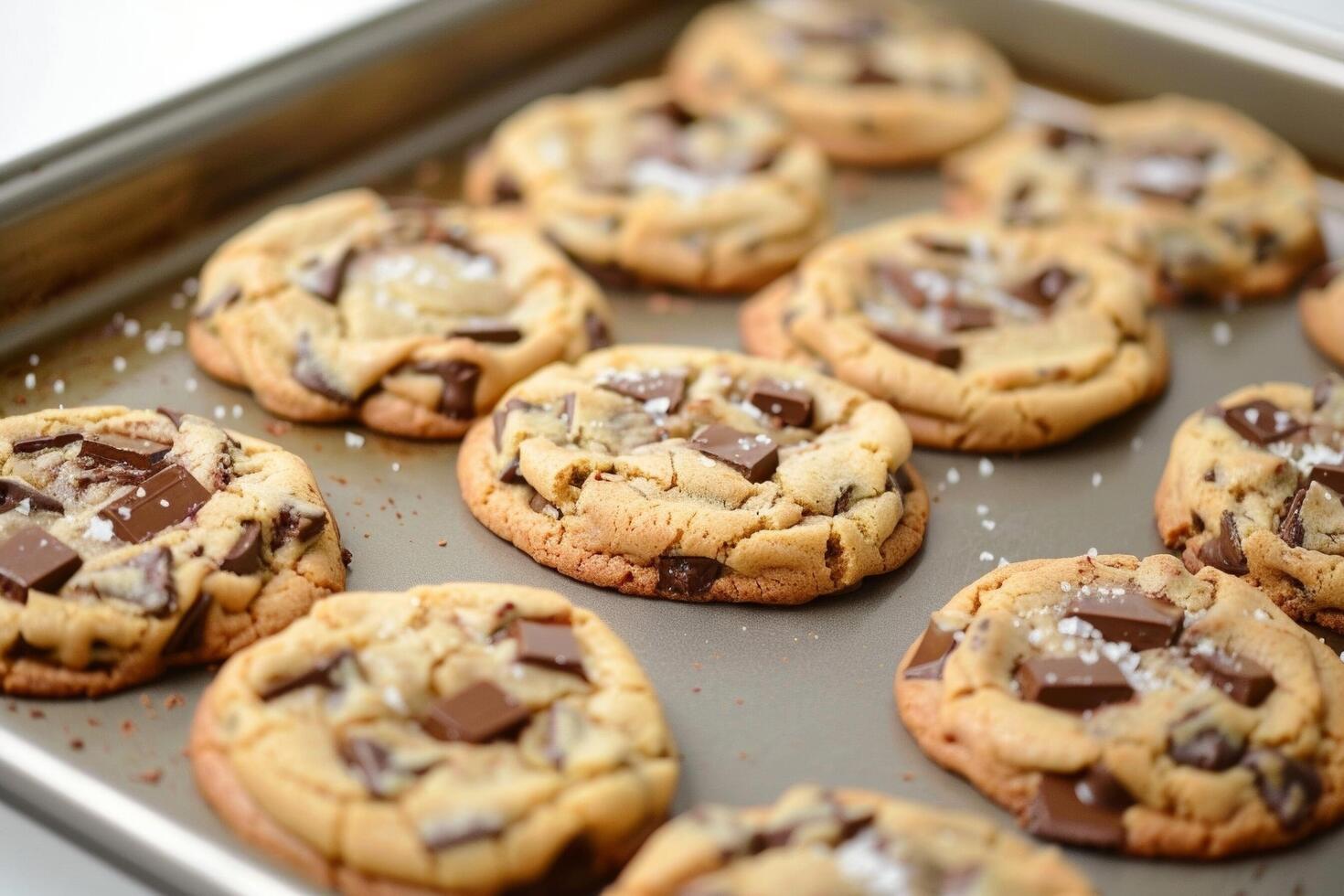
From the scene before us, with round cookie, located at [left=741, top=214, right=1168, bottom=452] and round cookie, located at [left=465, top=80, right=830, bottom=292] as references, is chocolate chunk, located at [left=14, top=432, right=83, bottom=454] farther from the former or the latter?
round cookie, located at [left=741, top=214, right=1168, bottom=452]

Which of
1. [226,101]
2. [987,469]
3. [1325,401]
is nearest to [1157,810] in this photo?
[987,469]

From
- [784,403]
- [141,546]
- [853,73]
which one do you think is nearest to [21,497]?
[141,546]

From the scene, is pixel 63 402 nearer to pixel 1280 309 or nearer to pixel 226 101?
pixel 226 101

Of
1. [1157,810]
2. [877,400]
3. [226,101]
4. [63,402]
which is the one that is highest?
[226,101]

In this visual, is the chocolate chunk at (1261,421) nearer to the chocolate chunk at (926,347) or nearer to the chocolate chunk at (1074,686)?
the chocolate chunk at (926,347)

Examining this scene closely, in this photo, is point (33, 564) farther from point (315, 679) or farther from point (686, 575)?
point (686, 575)

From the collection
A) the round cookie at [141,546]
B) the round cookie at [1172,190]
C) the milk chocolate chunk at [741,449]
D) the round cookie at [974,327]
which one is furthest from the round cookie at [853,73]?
the round cookie at [141,546]
